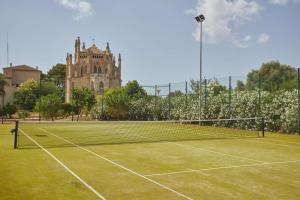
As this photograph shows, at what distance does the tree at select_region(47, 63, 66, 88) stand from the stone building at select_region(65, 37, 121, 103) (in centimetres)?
1164

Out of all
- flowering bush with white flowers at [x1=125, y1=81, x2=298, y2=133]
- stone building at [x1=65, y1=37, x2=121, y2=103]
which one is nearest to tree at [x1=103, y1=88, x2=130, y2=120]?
flowering bush with white flowers at [x1=125, y1=81, x2=298, y2=133]

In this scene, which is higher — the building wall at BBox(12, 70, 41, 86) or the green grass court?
the building wall at BBox(12, 70, 41, 86)

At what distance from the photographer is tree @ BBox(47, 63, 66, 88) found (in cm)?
11366

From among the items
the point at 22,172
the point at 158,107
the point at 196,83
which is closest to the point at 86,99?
the point at 158,107

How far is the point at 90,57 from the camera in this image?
327 feet

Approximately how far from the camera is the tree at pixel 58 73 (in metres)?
114

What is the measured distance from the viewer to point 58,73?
115000mm

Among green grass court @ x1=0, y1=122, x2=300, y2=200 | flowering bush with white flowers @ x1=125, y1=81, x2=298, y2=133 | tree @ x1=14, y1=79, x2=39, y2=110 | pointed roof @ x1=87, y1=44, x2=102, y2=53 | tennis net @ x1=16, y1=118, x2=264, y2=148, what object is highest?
pointed roof @ x1=87, y1=44, x2=102, y2=53

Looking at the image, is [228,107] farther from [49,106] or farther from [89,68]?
[89,68]

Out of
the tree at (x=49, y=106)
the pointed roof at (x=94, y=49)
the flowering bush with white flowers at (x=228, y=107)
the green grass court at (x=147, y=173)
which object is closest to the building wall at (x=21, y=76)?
the pointed roof at (x=94, y=49)

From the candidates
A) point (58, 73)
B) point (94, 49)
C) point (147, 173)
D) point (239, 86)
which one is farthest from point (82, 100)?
point (58, 73)

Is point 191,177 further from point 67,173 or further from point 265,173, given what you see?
point 67,173

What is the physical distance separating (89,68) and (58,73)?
20692 millimetres

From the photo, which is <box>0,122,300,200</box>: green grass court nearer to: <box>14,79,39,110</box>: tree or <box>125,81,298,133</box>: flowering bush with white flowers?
<box>125,81,298,133</box>: flowering bush with white flowers
